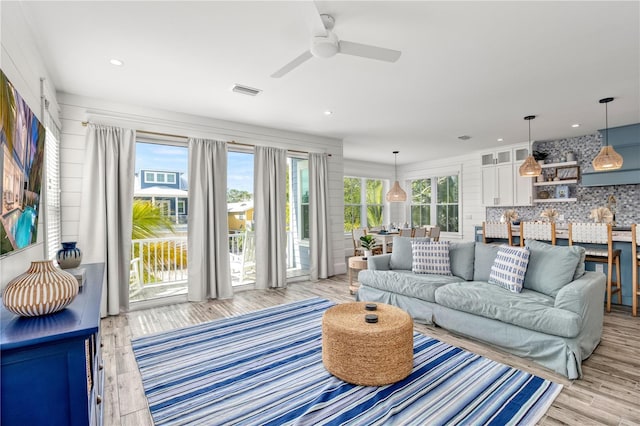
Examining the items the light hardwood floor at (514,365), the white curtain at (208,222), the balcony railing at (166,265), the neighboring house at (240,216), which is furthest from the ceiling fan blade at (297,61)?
the balcony railing at (166,265)

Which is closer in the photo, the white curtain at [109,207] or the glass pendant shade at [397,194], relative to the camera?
the white curtain at [109,207]

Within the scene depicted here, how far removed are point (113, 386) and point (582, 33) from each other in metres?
4.55

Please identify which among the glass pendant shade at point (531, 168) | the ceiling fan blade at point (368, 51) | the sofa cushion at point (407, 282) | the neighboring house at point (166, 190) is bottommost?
the sofa cushion at point (407, 282)

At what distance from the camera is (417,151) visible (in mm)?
7527

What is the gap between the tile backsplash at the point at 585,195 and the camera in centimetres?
555

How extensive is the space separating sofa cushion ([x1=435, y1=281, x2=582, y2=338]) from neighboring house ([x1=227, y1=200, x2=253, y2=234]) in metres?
3.47

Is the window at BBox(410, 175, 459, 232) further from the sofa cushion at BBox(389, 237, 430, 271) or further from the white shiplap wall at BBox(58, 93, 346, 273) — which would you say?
the sofa cushion at BBox(389, 237, 430, 271)

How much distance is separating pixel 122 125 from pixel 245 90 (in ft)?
5.75

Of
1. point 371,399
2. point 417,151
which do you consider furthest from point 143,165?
point 417,151

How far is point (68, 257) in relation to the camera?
2713mm

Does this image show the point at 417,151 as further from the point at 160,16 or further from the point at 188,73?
the point at 160,16

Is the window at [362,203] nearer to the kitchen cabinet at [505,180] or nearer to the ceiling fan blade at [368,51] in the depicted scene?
the kitchen cabinet at [505,180]

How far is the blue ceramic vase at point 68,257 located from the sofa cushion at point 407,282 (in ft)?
9.97

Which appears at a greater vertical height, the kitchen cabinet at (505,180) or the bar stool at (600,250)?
the kitchen cabinet at (505,180)
